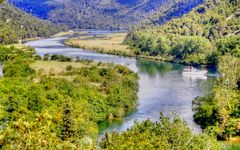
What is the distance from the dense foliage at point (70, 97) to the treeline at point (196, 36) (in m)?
40.2

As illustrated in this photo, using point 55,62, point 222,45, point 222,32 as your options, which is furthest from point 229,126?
point 222,32

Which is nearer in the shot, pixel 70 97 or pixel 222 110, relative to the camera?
pixel 222 110

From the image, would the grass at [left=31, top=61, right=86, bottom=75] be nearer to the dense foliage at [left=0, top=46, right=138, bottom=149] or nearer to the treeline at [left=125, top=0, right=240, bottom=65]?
the dense foliage at [left=0, top=46, right=138, bottom=149]

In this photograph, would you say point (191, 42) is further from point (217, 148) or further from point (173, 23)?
point (217, 148)

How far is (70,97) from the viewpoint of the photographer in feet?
190

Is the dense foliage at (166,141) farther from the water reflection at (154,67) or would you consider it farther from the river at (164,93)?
the water reflection at (154,67)

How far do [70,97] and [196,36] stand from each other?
275 ft

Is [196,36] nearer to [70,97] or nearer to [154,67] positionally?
[154,67]

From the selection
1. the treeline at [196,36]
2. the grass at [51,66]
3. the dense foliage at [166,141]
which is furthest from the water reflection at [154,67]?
the dense foliage at [166,141]

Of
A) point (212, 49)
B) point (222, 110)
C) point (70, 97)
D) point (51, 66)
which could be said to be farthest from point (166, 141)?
point (212, 49)

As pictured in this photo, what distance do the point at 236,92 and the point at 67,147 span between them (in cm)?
4518

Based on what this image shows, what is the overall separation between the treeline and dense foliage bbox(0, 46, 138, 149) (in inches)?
1584

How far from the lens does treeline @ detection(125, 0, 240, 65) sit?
121 m

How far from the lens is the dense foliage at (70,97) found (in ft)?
117
